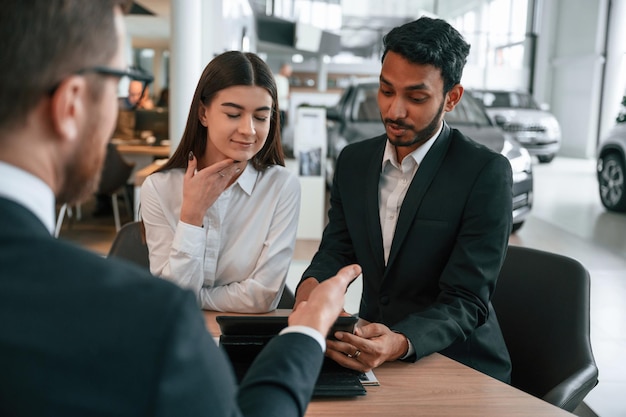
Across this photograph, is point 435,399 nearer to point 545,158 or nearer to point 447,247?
point 447,247

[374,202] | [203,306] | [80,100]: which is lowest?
[203,306]

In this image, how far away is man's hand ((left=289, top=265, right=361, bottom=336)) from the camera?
0.91 m

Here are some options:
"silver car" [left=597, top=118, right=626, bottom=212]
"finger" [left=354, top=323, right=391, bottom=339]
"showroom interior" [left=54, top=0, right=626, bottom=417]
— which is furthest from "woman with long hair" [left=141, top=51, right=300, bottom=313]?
"silver car" [left=597, top=118, right=626, bottom=212]

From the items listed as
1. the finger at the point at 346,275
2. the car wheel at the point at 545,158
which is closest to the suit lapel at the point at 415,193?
the finger at the point at 346,275

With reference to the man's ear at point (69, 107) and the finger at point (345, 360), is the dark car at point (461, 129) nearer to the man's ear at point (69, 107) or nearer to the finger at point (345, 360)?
the finger at point (345, 360)

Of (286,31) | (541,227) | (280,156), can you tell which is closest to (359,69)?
(286,31)

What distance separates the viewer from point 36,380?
57cm

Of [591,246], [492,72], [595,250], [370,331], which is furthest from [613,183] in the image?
[492,72]

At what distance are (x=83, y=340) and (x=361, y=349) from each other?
31.6 inches

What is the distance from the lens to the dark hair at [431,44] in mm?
1716

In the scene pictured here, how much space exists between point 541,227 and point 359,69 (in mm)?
11468

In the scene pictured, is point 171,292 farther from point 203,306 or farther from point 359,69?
point 359,69

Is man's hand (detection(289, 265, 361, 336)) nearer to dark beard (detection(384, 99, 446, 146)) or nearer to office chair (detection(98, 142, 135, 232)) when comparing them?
dark beard (detection(384, 99, 446, 146))

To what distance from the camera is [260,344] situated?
1.26m
